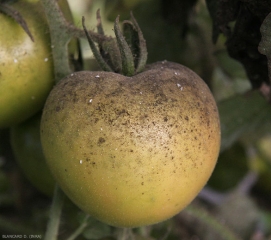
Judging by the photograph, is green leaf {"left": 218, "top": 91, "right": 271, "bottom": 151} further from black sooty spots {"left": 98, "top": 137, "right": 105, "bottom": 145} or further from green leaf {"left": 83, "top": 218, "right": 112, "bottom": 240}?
black sooty spots {"left": 98, "top": 137, "right": 105, "bottom": 145}

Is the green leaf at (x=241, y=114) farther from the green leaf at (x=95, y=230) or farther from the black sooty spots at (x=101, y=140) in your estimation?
the black sooty spots at (x=101, y=140)

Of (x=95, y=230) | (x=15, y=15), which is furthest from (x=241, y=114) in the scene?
(x=15, y=15)

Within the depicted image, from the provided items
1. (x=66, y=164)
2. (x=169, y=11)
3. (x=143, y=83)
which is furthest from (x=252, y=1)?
(x=169, y=11)

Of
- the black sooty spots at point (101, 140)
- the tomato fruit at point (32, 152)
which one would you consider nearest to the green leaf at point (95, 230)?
the tomato fruit at point (32, 152)

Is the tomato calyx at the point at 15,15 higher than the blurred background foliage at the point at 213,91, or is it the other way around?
the tomato calyx at the point at 15,15

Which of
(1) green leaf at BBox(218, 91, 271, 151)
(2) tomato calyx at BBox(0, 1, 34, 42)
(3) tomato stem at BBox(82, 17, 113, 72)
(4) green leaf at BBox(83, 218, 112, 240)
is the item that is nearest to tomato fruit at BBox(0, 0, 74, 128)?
(2) tomato calyx at BBox(0, 1, 34, 42)

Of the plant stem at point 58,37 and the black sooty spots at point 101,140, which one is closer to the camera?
the black sooty spots at point 101,140

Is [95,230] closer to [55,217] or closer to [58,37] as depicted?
[55,217]
